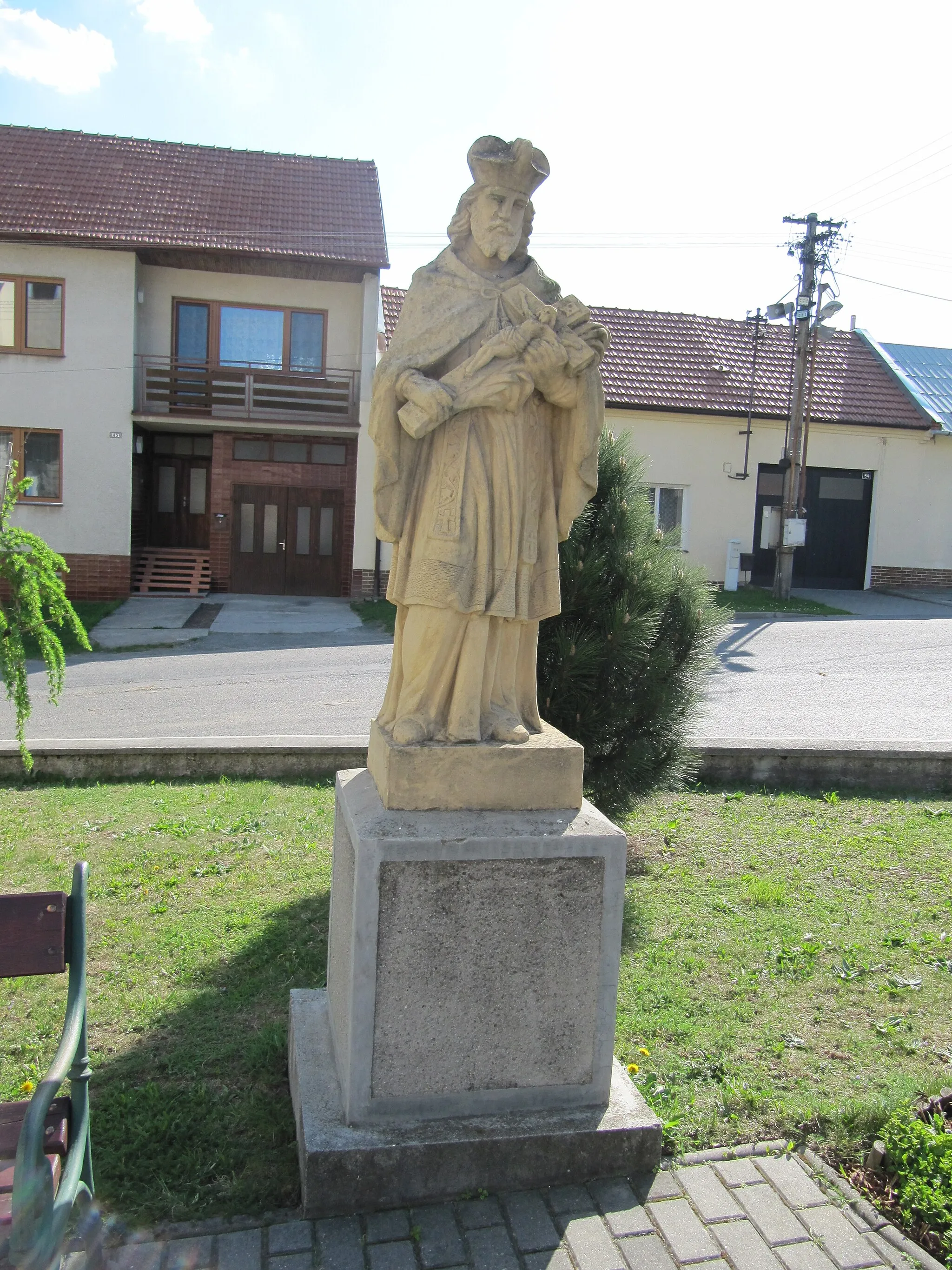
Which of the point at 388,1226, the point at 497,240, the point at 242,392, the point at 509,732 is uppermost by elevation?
the point at 242,392

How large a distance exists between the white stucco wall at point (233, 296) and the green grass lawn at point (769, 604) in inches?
326

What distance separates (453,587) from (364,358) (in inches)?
630

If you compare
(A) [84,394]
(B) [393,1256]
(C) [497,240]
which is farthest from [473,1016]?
(A) [84,394]

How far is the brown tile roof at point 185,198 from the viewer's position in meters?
17.0

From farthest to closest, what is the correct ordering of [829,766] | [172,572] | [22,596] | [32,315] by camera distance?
[172,572], [32,315], [829,766], [22,596]

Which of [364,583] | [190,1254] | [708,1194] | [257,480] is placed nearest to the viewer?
[190,1254]

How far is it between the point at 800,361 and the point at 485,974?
56.6ft

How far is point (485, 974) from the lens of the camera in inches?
116

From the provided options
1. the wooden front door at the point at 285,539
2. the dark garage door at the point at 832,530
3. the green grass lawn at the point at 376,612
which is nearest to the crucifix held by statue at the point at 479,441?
the green grass lawn at the point at 376,612

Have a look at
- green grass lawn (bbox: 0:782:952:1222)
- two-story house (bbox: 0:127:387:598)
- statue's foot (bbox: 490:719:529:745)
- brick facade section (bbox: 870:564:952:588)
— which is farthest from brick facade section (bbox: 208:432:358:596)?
statue's foot (bbox: 490:719:529:745)

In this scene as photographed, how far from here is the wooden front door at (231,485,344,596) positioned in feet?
61.9

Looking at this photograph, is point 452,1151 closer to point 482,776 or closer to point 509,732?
point 482,776

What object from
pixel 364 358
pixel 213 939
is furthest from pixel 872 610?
pixel 213 939

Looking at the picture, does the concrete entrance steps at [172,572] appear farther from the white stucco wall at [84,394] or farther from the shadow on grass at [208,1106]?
the shadow on grass at [208,1106]
